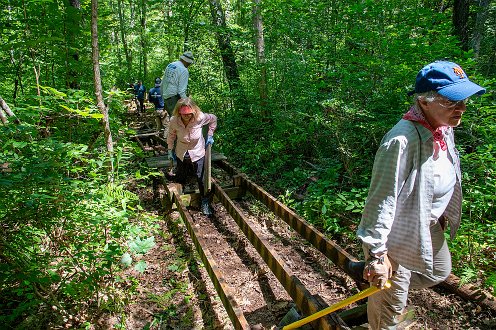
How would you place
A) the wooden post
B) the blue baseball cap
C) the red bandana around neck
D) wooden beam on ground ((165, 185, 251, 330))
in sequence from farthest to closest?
the wooden post < wooden beam on ground ((165, 185, 251, 330)) < the red bandana around neck < the blue baseball cap

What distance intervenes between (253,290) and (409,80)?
453 cm

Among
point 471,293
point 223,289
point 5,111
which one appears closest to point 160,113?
point 5,111

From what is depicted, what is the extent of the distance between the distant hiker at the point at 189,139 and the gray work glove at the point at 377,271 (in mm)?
3912

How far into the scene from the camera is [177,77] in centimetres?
775

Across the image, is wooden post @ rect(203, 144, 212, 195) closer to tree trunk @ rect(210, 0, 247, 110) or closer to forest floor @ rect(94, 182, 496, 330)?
forest floor @ rect(94, 182, 496, 330)

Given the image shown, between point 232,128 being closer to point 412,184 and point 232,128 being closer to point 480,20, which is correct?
point 480,20

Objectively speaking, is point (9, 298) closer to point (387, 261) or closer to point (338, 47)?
point (387, 261)

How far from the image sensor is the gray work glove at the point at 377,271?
81.4 inches

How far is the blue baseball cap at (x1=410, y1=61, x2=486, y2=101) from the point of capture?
6.55 feet

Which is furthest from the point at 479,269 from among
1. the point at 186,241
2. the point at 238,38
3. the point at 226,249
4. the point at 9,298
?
the point at 238,38

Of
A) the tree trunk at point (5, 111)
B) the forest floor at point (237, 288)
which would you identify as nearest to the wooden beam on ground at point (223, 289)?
the forest floor at point (237, 288)

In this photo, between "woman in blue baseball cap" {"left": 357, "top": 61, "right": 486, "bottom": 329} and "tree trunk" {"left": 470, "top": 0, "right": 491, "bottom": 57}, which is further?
"tree trunk" {"left": 470, "top": 0, "right": 491, "bottom": 57}

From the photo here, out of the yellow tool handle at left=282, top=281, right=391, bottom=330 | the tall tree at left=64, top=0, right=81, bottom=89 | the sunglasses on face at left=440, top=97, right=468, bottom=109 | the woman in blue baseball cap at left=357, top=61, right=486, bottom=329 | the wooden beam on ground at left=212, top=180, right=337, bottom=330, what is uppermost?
the tall tree at left=64, top=0, right=81, bottom=89

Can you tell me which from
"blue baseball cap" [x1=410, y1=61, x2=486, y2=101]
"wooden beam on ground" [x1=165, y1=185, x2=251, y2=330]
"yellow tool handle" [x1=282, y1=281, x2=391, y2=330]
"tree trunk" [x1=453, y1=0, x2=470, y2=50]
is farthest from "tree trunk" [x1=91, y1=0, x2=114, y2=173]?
"tree trunk" [x1=453, y1=0, x2=470, y2=50]
